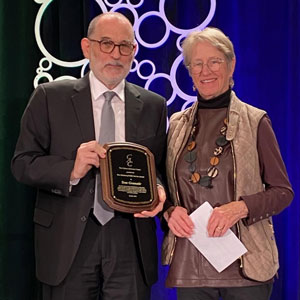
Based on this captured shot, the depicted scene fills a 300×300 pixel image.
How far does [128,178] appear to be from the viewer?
207 centimetres

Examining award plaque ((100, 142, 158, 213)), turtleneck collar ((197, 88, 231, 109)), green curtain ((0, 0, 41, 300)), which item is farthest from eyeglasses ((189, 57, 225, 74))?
green curtain ((0, 0, 41, 300))

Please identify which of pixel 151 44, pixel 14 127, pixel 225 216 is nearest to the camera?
pixel 225 216

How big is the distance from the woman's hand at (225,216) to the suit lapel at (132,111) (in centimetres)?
47

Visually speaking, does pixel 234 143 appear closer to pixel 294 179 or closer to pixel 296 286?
pixel 294 179

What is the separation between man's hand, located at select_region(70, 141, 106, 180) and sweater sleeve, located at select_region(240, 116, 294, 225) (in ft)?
1.81

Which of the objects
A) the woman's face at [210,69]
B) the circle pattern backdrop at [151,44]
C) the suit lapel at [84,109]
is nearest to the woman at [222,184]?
the woman's face at [210,69]

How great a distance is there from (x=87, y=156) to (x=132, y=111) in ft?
1.17

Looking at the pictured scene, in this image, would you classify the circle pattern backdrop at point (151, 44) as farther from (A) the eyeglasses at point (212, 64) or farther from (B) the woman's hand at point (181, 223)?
(B) the woman's hand at point (181, 223)

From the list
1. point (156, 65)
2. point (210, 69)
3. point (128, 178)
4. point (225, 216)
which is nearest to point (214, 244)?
point (225, 216)

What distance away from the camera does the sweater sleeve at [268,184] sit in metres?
2.06

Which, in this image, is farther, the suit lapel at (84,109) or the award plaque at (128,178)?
the suit lapel at (84,109)

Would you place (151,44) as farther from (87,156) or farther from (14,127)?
(87,156)

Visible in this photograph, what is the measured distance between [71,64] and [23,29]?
1.00 feet

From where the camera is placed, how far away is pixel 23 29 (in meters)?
2.88
